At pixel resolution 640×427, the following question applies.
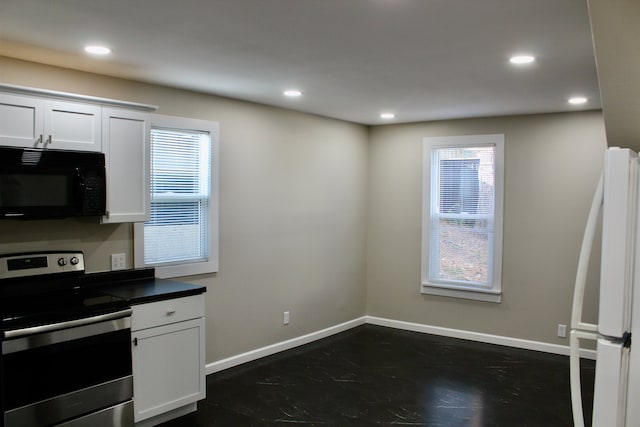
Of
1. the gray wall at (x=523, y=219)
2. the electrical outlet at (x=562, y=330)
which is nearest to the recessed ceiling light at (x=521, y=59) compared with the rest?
the gray wall at (x=523, y=219)

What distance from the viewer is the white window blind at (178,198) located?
3.87m

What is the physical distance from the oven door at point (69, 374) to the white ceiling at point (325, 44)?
1564 millimetres

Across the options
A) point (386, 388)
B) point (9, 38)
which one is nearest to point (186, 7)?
point (9, 38)

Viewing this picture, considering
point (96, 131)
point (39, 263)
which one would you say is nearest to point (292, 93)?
point (96, 131)

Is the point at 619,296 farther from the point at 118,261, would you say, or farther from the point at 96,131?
the point at 118,261

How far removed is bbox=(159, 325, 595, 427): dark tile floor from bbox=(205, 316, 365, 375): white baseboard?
0.07 metres

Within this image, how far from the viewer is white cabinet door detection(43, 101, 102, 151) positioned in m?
2.97

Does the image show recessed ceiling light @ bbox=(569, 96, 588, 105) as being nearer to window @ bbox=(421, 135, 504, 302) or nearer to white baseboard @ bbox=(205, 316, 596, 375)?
window @ bbox=(421, 135, 504, 302)

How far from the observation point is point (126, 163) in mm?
3367

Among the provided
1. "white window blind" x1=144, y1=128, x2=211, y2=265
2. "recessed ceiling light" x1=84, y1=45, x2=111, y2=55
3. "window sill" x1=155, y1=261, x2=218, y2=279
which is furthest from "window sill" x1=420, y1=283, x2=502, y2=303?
"recessed ceiling light" x1=84, y1=45, x2=111, y2=55

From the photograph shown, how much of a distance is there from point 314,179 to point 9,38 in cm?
309

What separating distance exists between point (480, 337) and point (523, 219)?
52.4 inches

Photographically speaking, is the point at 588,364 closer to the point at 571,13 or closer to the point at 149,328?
the point at 571,13

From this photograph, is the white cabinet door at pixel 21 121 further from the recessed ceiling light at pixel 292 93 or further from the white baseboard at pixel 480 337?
the white baseboard at pixel 480 337
